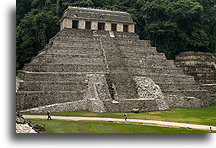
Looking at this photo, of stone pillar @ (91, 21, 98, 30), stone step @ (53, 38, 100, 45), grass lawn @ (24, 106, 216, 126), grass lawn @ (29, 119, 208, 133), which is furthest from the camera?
stone pillar @ (91, 21, 98, 30)

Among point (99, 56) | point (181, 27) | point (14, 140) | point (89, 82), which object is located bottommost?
point (14, 140)

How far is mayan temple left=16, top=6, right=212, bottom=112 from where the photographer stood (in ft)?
79.8

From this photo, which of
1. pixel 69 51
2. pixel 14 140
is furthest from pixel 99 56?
pixel 14 140

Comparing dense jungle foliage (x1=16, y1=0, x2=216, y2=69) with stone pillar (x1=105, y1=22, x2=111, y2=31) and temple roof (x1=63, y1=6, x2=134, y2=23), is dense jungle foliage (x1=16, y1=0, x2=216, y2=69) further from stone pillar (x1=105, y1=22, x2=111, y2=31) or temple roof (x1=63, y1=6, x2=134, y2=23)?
stone pillar (x1=105, y1=22, x2=111, y2=31)

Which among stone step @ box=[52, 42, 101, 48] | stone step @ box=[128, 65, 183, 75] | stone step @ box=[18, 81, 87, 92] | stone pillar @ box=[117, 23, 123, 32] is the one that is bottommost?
stone step @ box=[18, 81, 87, 92]

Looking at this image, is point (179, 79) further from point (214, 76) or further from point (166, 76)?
point (214, 76)

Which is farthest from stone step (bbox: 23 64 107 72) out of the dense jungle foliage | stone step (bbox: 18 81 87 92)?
the dense jungle foliage

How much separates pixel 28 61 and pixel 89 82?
9.97m

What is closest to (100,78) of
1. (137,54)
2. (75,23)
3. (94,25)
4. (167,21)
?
(137,54)

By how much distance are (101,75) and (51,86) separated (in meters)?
4.53

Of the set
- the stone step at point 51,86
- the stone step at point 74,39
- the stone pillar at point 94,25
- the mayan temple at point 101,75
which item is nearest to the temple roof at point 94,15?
the mayan temple at point 101,75

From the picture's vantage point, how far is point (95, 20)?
35094 millimetres

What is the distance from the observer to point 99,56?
30.7 m

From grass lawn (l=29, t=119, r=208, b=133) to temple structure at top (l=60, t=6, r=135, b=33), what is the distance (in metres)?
18.3
